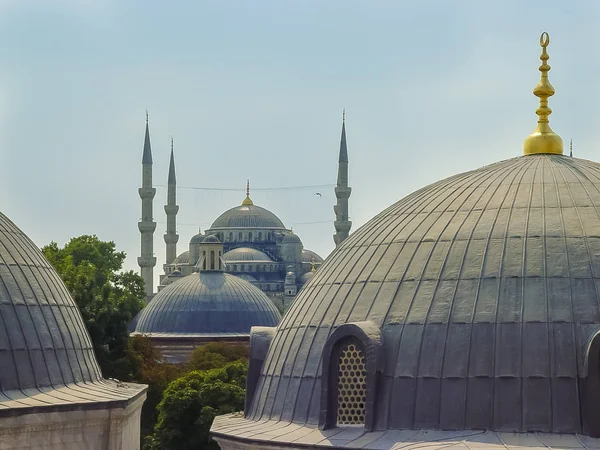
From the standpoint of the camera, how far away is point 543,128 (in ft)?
73.5

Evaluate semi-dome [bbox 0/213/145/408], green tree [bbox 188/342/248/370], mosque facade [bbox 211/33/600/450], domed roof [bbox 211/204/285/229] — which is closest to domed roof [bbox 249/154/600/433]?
mosque facade [bbox 211/33/600/450]

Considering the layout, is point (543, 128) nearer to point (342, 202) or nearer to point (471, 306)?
point (471, 306)

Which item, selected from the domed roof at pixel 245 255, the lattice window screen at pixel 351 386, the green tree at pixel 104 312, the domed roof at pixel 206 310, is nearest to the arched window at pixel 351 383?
the lattice window screen at pixel 351 386

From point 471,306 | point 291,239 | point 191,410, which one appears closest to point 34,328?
point 471,306

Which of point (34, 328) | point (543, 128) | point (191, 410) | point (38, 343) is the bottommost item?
point (191, 410)

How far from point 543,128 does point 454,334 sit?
17.0 ft

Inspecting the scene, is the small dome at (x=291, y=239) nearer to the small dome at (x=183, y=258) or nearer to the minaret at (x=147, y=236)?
the small dome at (x=183, y=258)

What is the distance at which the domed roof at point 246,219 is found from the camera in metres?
162

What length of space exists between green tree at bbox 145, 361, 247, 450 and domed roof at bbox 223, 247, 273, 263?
105 m

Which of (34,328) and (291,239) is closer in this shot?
(34,328)

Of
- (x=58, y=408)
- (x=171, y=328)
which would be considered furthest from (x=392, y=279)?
(x=171, y=328)

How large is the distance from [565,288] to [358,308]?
112 inches

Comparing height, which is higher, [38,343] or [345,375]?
[38,343]

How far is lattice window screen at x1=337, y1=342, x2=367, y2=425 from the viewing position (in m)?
19.0
